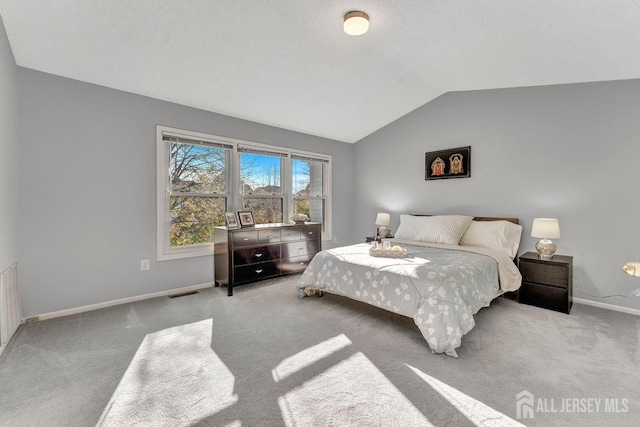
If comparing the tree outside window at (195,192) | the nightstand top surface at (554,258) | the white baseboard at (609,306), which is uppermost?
the tree outside window at (195,192)

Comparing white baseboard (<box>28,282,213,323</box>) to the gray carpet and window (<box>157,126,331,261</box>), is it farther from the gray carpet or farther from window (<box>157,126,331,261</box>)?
window (<box>157,126,331,261</box>)

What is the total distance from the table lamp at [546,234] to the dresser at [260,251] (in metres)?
2.74

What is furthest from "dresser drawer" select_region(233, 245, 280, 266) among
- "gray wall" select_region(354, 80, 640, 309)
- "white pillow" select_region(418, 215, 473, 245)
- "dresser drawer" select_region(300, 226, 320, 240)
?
"gray wall" select_region(354, 80, 640, 309)

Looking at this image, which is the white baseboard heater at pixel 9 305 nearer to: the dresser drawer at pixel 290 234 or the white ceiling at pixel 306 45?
the white ceiling at pixel 306 45

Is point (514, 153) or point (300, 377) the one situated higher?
point (514, 153)

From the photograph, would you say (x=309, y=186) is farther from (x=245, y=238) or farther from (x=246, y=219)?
(x=245, y=238)

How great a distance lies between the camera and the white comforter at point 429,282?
213cm

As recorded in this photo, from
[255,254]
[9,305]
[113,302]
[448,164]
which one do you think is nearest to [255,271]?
[255,254]

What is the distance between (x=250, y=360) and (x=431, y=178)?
3691mm

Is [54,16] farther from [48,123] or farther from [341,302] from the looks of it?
[341,302]

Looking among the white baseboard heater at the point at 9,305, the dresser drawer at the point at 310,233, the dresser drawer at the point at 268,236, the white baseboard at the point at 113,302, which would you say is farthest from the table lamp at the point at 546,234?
the white baseboard heater at the point at 9,305

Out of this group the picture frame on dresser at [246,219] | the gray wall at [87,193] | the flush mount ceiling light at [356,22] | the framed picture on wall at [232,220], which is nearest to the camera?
the flush mount ceiling light at [356,22]

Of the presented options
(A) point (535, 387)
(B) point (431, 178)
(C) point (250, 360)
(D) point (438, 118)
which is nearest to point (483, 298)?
(A) point (535, 387)

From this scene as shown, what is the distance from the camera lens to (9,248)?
92.7 inches
